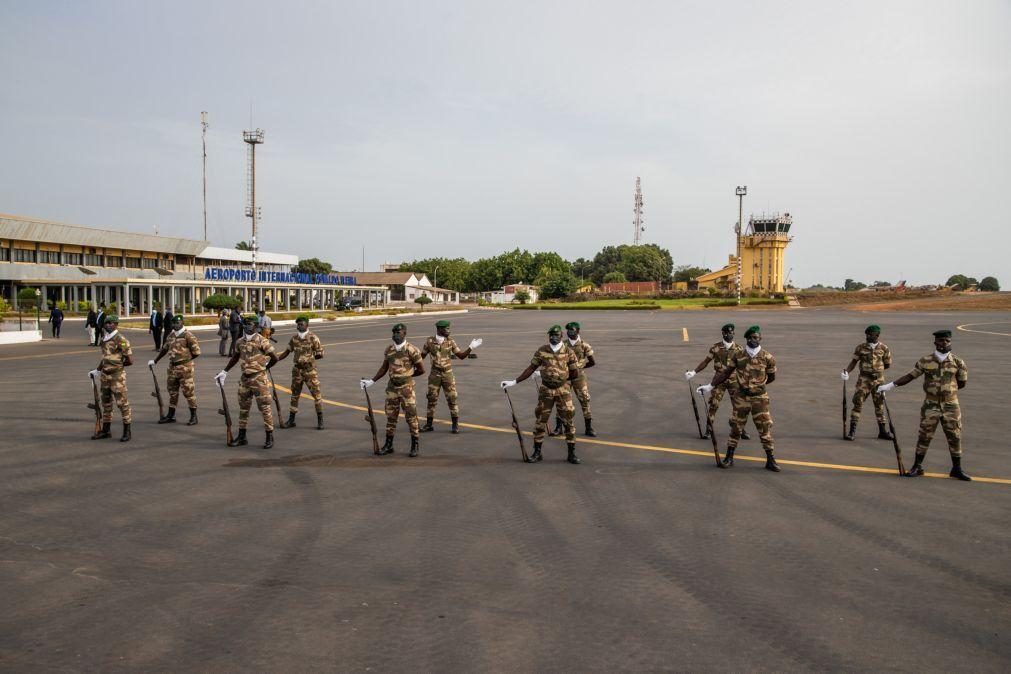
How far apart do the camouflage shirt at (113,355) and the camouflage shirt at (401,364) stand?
530 centimetres

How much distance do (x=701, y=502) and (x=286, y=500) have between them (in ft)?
18.0

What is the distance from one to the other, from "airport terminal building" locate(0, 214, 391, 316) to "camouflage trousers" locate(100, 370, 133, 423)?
154 ft

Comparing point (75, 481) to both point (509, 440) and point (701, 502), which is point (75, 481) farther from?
point (701, 502)

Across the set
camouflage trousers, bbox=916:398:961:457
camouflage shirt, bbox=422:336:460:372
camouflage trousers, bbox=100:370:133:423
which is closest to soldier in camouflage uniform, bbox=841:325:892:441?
camouflage trousers, bbox=916:398:961:457

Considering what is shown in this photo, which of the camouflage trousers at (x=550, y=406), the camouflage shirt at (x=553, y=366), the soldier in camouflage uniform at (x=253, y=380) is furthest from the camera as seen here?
the soldier in camouflage uniform at (x=253, y=380)

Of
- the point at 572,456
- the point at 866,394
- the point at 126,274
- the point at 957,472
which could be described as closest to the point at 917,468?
the point at 957,472

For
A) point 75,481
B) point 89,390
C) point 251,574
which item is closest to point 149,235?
point 89,390

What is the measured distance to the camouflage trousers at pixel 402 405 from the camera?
11.7 meters

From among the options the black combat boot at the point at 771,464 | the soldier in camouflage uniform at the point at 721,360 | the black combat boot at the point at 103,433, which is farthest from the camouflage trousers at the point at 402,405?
the black combat boot at the point at 771,464

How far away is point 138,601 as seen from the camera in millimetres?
6152

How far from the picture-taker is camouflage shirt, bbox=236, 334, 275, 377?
1253 centimetres

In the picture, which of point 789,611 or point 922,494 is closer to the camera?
point 789,611

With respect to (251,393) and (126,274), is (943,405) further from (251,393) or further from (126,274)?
(126,274)

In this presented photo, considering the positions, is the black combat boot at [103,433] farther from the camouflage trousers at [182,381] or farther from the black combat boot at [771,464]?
the black combat boot at [771,464]
